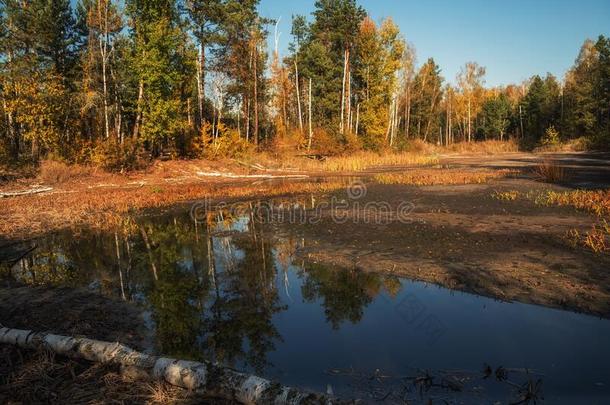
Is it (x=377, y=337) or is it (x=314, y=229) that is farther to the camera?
(x=314, y=229)

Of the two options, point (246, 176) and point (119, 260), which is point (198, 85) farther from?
point (119, 260)

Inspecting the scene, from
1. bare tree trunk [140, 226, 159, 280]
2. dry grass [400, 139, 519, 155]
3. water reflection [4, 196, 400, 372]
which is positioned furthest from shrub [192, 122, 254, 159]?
dry grass [400, 139, 519, 155]

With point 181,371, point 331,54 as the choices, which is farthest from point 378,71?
point 181,371

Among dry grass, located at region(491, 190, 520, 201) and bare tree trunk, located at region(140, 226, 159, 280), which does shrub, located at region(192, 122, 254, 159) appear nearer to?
bare tree trunk, located at region(140, 226, 159, 280)

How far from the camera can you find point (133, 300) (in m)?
7.39

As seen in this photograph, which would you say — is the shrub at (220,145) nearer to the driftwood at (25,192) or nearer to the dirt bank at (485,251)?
the driftwood at (25,192)

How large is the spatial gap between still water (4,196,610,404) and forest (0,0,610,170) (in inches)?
795

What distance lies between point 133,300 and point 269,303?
2.51 meters

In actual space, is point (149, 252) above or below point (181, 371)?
below

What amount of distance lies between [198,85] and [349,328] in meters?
34.8

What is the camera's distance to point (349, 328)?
6.11 metres

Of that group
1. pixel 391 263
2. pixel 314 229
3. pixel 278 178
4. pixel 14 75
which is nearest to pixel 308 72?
pixel 278 178

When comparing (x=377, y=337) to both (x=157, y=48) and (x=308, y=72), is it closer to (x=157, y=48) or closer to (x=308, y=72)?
(x=157, y=48)

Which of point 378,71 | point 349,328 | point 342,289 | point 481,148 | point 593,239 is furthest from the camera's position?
point 481,148
